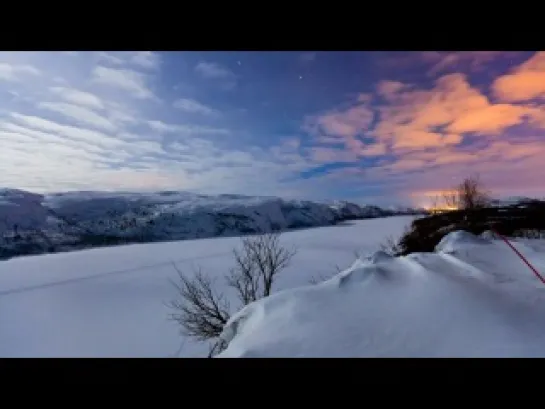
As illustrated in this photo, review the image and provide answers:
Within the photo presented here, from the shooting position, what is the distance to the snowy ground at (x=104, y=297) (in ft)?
48.3

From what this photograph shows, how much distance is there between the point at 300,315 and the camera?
2434mm

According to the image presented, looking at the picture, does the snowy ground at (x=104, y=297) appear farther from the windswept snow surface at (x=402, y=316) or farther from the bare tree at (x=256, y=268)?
the windswept snow surface at (x=402, y=316)

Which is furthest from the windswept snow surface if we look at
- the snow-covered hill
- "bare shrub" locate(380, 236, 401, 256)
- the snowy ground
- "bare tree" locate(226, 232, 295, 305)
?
the snow-covered hill

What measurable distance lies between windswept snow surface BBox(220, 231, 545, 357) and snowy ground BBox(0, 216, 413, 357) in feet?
36.5

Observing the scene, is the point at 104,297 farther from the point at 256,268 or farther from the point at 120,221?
the point at 120,221

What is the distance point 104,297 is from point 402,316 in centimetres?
2523

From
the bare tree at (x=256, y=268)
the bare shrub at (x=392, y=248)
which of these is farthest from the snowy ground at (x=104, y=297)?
the bare shrub at (x=392, y=248)

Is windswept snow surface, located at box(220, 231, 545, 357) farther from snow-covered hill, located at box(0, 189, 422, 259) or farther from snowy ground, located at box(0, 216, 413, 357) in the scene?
snow-covered hill, located at box(0, 189, 422, 259)

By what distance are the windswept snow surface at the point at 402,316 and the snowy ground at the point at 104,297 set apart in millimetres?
11116

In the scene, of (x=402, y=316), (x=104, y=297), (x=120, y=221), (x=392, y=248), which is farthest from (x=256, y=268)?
(x=120, y=221)

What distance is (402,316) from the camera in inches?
90.7
